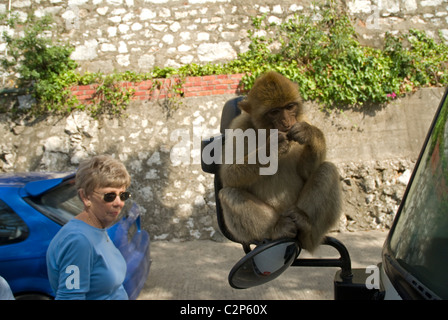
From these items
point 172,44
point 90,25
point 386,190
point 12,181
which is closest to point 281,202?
point 12,181

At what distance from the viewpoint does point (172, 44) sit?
7.27 meters

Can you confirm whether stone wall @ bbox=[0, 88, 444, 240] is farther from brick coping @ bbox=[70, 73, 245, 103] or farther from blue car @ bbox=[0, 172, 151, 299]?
blue car @ bbox=[0, 172, 151, 299]

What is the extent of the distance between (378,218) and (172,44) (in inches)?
198

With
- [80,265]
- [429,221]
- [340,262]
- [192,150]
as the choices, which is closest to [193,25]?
[192,150]

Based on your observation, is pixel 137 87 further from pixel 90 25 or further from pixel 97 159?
pixel 97 159

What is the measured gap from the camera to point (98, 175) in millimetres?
2180

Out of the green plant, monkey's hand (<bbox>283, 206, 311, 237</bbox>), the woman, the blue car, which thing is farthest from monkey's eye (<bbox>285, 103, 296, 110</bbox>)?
the green plant

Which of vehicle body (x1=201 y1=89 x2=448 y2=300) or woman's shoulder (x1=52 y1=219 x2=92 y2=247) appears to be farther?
woman's shoulder (x1=52 y1=219 x2=92 y2=247)

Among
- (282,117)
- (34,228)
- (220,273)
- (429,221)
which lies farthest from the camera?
(220,273)

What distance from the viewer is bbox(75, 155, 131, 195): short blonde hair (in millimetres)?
2178

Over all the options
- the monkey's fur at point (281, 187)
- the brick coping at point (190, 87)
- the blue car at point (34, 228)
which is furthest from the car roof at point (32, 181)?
the brick coping at point (190, 87)

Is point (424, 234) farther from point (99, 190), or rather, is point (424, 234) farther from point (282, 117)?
point (99, 190)

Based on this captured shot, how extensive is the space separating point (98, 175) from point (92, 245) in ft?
1.31

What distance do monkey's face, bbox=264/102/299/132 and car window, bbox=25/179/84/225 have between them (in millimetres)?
2323
